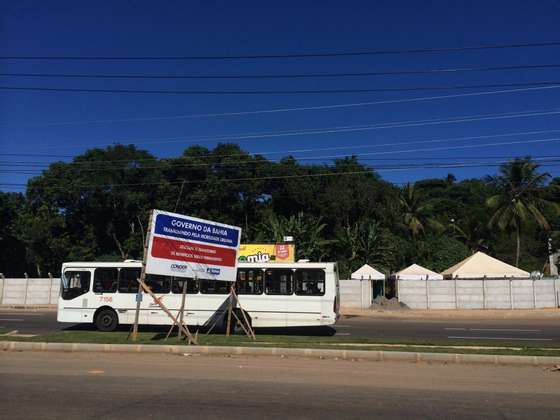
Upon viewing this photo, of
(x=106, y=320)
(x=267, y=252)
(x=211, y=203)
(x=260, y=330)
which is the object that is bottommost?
(x=260, y=330)

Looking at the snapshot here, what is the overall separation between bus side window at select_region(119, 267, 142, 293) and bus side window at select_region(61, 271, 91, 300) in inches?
49.3

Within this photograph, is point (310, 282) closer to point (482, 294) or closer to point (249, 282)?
point (249, 282)

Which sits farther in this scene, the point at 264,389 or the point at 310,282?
the point at 310,282

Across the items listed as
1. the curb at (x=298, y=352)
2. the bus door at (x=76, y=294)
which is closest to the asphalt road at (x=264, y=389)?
the curb at (x=298, y=352)

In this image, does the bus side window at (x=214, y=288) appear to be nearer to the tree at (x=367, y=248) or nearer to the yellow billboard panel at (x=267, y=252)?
the yellow billboard panel at (x=267, y=252)

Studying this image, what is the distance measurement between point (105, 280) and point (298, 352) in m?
9.43

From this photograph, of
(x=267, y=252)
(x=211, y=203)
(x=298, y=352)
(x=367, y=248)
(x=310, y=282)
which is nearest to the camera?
(x=298, y=352)

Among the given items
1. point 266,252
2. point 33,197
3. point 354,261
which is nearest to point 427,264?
point 354,261

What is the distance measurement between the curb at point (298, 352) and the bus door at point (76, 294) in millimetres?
5430

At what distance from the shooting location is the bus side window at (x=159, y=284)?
19047mm

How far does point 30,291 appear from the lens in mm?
37219

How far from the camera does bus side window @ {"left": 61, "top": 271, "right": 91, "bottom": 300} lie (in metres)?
19.4

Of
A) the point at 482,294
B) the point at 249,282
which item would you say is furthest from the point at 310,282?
the point at 482,294

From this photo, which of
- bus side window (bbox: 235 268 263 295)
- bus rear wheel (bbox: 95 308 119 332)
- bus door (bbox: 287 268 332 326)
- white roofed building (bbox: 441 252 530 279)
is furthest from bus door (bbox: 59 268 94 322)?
white roofed building (bbox: 441 252 530 279)
